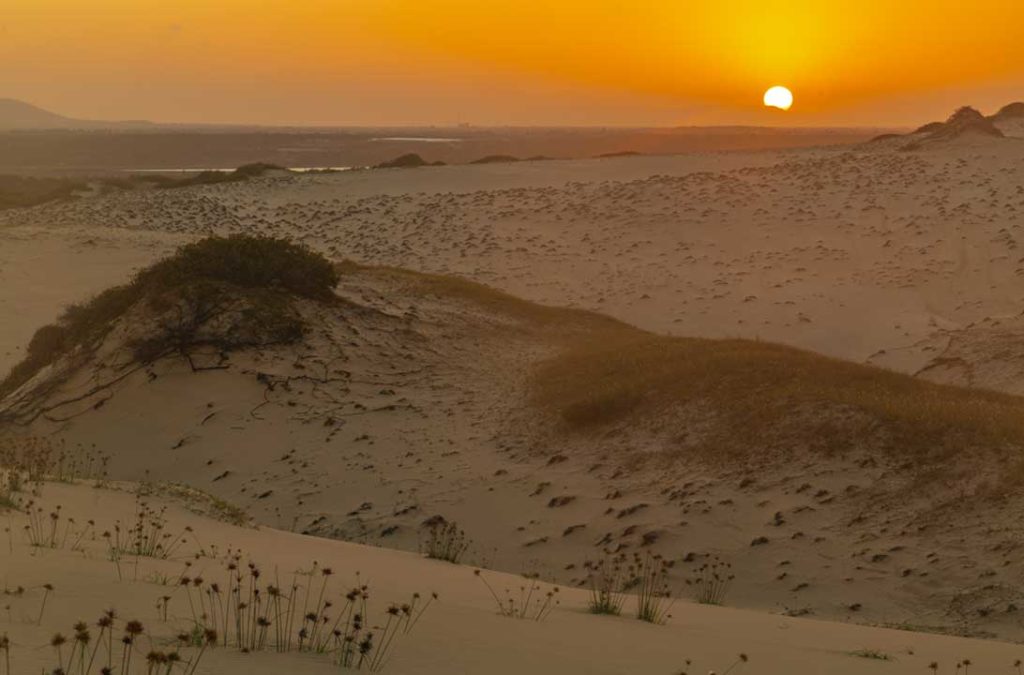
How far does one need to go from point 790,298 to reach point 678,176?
42.3ft


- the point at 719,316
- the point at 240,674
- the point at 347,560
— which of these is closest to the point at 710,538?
the point at 347,560

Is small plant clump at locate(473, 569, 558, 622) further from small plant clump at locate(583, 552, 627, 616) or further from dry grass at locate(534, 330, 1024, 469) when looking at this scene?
dry grass at locate(534, 330, 1024, 469)

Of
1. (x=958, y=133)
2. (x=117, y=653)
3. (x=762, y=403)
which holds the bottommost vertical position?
(x=762, y=403)

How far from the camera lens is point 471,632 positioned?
4996 mm

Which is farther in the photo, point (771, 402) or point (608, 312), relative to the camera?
point (608, 312)

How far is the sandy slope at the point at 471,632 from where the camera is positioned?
4.37 metres

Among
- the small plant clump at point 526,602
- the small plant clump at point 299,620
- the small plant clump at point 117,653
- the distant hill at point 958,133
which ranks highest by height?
the distant hill at point 958,133

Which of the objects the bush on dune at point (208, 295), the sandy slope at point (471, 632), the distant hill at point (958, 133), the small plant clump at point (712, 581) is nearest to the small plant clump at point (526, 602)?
the sandy slope at point (471, 632)

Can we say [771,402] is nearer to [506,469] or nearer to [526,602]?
→ [506,469]

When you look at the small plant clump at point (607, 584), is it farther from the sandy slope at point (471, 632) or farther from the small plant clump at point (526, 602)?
the small plant clump at point (526, 602)

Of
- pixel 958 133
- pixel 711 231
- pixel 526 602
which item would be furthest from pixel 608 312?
pixel 526 602

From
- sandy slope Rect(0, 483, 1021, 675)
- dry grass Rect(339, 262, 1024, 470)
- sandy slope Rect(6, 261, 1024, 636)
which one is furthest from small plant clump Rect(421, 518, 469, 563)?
dry grass Rect(339, 262, 1024, 470)

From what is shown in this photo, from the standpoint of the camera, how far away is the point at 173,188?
41.3 meters

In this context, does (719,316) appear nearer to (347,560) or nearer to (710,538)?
(710,538)
